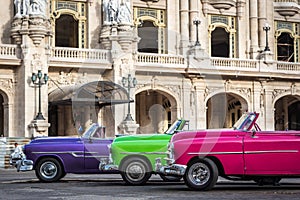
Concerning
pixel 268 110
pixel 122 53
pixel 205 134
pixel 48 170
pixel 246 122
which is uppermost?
pixel 122 53

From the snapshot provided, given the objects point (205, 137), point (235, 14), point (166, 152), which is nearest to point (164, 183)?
point (166, 152)

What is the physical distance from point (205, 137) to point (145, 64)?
2365cm

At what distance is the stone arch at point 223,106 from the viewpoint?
41.8 m

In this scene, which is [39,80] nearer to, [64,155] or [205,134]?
[64,155]

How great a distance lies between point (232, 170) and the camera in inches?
627

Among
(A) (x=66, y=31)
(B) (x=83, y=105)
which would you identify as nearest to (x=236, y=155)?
(B) (x=83, y=105)

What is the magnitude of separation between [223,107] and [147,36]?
7474 mm

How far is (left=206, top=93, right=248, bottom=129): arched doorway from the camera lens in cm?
4147

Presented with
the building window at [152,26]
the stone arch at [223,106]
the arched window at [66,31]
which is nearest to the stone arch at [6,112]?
the arched window at [66,31]

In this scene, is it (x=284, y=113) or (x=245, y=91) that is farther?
(x=284, y=113)

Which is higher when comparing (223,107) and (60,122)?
(223,107)

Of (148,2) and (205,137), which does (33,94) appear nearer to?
(148,2)

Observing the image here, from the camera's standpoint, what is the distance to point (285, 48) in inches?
1902

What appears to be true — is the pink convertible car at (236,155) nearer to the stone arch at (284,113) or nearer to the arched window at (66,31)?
the arched window at (66,31)
